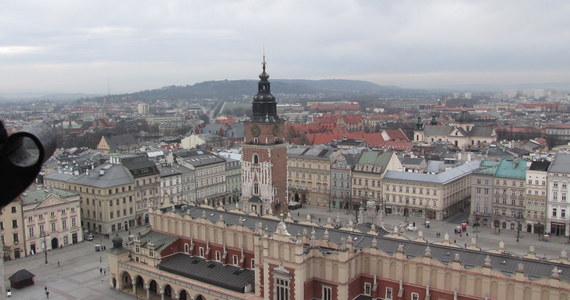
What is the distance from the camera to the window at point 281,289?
142ft

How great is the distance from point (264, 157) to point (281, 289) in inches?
1324

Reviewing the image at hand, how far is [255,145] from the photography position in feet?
248

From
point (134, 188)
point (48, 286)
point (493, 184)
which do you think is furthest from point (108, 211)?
point (493, 184)

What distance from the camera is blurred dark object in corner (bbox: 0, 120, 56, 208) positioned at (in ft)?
17.0

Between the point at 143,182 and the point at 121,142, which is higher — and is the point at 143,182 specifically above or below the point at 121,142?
below

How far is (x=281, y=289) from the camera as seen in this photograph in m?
43.6

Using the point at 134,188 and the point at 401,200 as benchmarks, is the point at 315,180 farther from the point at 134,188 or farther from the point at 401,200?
the point at 134,188

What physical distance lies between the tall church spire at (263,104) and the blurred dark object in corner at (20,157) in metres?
68.2

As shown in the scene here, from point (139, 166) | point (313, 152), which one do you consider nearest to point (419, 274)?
point (139, 166)

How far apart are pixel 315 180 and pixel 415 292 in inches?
2407

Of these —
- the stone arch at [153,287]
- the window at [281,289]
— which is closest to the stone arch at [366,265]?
the window at [281,289]

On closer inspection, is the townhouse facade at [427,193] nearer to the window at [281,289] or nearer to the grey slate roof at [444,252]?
the grey slate roof at [444,252]

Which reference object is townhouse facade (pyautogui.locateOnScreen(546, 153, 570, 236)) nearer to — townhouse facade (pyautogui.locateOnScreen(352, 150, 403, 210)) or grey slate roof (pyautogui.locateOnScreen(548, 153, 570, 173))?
grey slate roof (pyautogui.locateOnScreen(548, 153, 570, 173))

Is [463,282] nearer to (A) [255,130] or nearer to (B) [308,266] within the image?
(B) [308,266]
